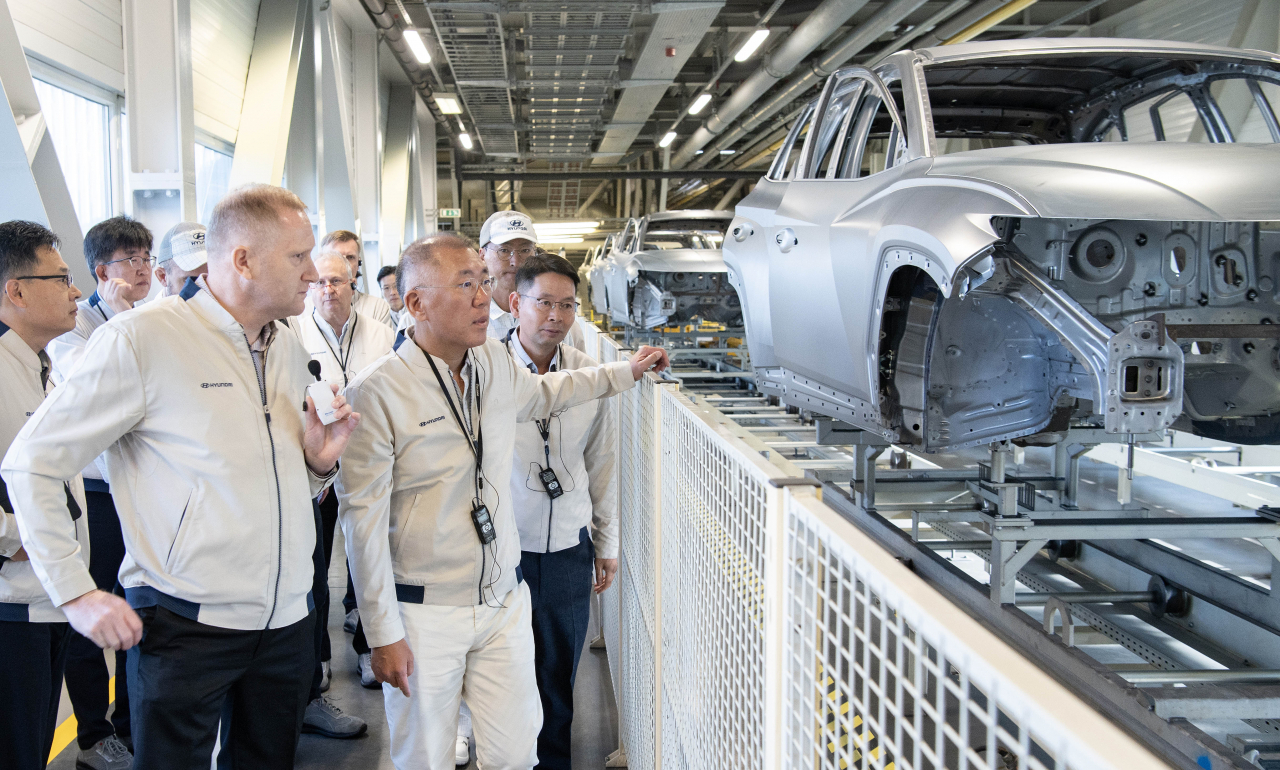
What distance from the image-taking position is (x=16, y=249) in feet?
7.82

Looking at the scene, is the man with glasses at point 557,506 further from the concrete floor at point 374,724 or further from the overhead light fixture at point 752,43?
the overhead light fixture at point 752,43

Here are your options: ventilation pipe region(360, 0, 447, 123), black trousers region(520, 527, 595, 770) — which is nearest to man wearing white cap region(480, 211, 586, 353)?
black trousers region(520, 527, 595, 770)

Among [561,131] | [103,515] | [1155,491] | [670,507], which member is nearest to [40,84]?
[103,515]

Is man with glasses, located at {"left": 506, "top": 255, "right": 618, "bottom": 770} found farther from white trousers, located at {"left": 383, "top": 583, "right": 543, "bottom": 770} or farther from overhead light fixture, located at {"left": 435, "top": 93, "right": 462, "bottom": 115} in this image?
overhead light fixture, located at {"left": 435, "top": 93, "right": 462, "bottom": 115}

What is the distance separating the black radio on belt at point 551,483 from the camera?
277 centimetres

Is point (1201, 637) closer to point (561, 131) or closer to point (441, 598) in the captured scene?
point (441, 598)

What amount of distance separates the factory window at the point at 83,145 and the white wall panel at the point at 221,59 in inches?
49.8

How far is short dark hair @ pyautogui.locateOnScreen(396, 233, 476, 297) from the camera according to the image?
2.26 m

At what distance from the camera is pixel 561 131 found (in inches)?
635

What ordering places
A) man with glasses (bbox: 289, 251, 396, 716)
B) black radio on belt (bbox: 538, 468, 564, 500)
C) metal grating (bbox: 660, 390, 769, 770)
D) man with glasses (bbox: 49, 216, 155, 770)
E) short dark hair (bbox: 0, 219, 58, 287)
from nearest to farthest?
metal grating (bbox: 660, 390, 769, 770) → short dark hair (bbox: 0, 219, 58, 287) → black radio on belt (bbox: 538, 468, 564, 500) → man with glasses (bbox: 49, 216, 155, 770) → man with glasses (bbox: 289, 251, 396, 716)

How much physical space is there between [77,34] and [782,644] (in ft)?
19.6

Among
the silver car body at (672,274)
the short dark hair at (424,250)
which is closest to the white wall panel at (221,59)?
the silver car body at (672,274)

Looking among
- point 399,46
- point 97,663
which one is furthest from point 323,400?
point 399,46

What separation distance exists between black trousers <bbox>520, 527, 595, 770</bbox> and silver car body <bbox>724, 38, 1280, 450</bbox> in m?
1.35
